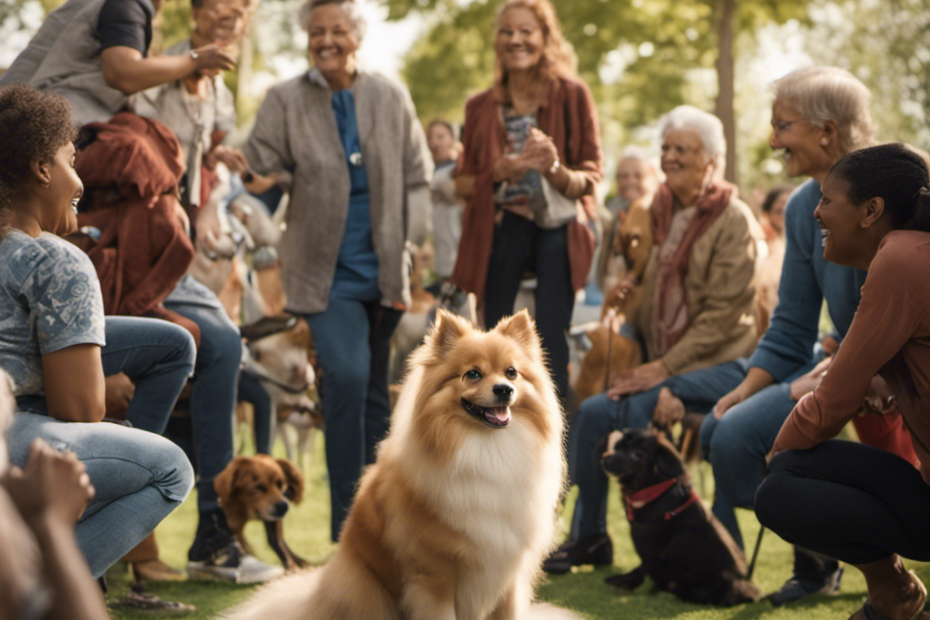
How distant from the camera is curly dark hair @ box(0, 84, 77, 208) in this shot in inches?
108

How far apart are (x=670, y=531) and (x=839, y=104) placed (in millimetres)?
1904

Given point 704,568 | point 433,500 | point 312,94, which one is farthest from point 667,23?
point 433,500

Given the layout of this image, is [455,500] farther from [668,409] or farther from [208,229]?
[208,229]

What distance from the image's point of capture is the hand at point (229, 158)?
459 cm

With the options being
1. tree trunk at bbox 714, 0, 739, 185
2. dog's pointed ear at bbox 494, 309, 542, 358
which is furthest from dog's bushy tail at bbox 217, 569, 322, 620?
tree trunk at bbox 714, 0, 739, 185

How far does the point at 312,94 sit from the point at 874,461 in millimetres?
3114

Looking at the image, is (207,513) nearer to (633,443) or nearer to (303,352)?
(633,443)

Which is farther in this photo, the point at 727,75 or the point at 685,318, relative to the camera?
the point at 727,75

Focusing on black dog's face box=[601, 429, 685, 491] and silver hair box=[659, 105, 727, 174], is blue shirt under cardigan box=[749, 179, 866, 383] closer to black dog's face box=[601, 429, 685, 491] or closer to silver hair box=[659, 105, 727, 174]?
black dog's face box=[601, 429, 685, 491]

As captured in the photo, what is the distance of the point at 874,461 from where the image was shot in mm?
3010

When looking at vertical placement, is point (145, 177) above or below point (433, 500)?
above

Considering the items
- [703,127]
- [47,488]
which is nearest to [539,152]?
[703,127]

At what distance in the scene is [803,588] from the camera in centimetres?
425

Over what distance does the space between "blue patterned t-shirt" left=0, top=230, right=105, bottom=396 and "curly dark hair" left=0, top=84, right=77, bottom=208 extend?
0.59 feet
